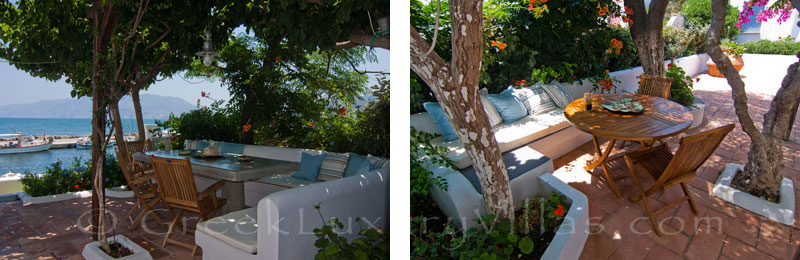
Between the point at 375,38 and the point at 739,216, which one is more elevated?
the point at 375,38

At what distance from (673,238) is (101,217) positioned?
388 centimetres

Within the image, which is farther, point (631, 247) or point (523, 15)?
point (523, 15)

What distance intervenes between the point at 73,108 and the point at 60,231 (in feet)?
88.3

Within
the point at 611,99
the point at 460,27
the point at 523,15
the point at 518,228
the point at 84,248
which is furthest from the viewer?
the point at 523,15

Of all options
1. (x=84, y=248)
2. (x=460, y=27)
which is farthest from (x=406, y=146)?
(x=84, y=248)

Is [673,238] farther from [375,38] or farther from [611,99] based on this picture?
[375,38]

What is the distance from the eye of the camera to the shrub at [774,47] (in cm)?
250

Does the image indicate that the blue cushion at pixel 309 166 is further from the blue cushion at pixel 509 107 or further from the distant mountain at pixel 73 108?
the distant mountain at pixel 73 108

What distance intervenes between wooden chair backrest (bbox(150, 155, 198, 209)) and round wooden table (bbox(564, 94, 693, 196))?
116 inches

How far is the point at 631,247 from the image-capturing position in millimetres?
2512

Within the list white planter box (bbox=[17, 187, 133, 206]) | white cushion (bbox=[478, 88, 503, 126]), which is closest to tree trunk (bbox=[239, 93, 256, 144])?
white planter box (bbox=[17, 187, 133, 206])

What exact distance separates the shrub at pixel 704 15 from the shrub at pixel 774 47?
124 millimetres

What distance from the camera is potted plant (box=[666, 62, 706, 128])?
12.5 ft

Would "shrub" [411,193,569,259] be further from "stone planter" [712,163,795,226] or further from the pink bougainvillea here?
the pink bougainvillea
